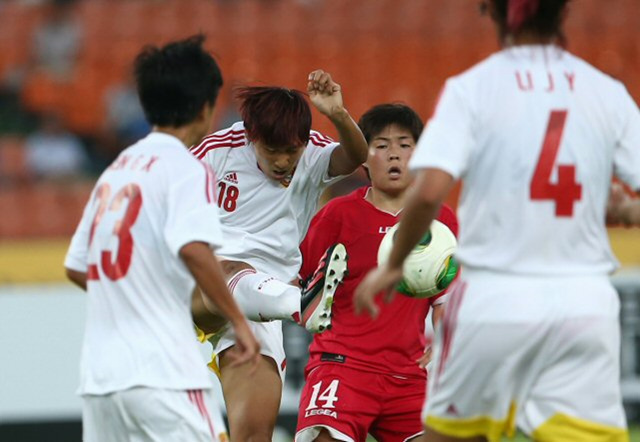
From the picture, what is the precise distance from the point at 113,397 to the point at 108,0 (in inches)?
549

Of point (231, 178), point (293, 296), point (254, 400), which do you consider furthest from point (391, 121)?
point (254, 400)

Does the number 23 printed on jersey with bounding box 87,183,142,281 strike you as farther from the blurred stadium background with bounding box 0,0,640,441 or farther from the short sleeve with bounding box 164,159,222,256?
the blurred stadium background with bounding box 0,0,640,441

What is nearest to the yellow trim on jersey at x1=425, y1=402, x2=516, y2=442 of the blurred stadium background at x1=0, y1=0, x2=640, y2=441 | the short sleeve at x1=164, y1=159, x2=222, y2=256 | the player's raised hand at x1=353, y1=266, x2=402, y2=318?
the player's raised hand at x1=353, y1=266, x2=402, y2=318

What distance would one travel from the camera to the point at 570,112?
4.09 meters

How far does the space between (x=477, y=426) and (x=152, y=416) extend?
1.09 metres

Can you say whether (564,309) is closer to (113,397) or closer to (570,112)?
(570,112)

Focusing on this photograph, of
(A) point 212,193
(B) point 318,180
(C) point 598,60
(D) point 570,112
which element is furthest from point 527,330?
(C) point 598,60

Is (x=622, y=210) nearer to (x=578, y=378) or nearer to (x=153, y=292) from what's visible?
(x=578, y=378)

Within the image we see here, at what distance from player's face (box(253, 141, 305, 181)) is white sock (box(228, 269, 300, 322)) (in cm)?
54

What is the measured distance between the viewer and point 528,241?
4055 mm

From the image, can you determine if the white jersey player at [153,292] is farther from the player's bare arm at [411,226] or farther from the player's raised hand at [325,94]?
the player's raised hand at [325,94]

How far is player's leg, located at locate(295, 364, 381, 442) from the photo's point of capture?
6113mm

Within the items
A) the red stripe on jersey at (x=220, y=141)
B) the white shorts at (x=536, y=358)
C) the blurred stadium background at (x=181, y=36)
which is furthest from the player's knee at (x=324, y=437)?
the blurred stadium background at (x=181, y=36)

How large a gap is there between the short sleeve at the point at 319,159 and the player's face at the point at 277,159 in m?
0.09
